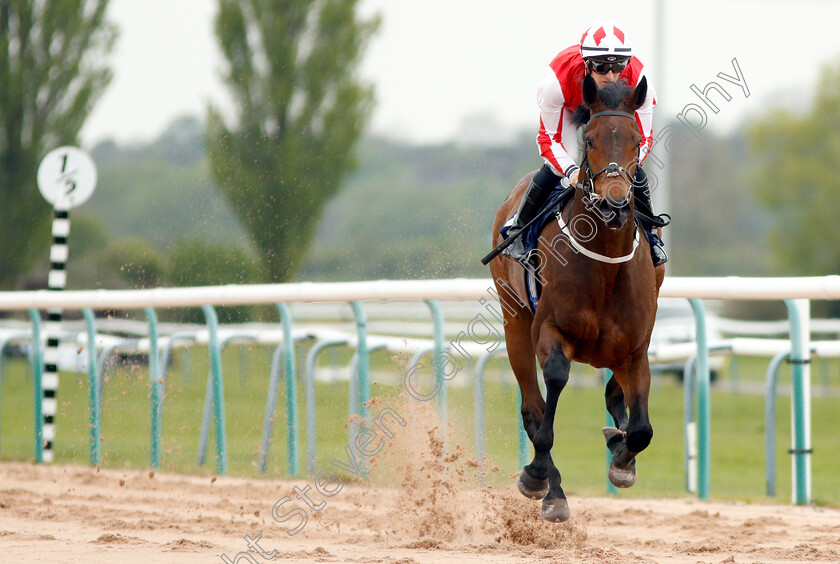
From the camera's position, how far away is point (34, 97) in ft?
71.2

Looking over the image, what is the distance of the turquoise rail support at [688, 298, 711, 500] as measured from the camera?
6.08 meters

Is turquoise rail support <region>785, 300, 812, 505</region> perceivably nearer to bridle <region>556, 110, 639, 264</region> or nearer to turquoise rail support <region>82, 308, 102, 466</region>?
bridle <region>556, 110, 639, 264</region>

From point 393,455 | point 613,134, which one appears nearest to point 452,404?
point 393,455

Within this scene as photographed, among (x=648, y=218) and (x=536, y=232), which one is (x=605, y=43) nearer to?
(x=648, y=218)

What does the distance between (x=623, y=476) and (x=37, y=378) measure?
517cm

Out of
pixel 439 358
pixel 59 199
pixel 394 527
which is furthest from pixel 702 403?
pixel 59 199

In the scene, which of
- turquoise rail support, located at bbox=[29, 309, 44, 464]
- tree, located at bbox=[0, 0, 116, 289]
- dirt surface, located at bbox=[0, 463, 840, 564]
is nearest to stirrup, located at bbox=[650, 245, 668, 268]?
dirt surface, located at bbox=[0, 463, 840, 564]

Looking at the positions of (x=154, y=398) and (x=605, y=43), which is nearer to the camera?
(x=605, y=43)

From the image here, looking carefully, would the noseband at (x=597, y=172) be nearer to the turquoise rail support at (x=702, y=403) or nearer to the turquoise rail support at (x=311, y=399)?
the turquoise rail support at (x=702, y=403)

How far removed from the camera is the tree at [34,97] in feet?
70.0

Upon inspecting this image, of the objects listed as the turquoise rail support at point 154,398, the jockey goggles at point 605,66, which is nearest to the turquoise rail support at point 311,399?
the turquoise rail support at point 154,398

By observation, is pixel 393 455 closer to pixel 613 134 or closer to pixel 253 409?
pixel 253 409

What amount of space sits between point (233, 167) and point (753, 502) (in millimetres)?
13943

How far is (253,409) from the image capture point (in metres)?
7.54
